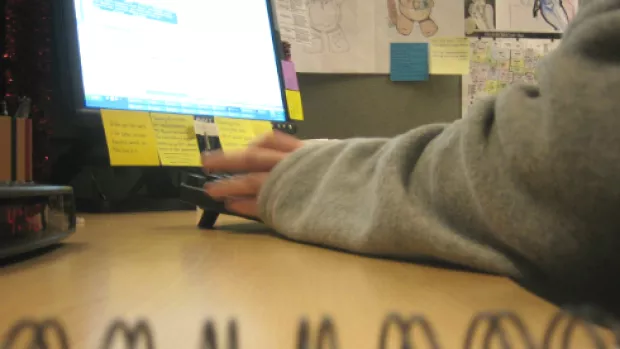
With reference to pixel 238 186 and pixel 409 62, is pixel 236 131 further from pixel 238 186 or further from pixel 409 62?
pixel 409 62

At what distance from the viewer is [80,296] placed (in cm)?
27

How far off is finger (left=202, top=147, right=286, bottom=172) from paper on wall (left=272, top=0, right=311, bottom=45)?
0.55 m

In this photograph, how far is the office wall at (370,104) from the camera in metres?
1.09

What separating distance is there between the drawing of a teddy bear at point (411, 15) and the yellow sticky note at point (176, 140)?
49 centimetres

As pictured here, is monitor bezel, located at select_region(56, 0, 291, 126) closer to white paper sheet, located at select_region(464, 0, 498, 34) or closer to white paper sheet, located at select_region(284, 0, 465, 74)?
white paper sheet, located at select_region(284, 0, 465, 74)

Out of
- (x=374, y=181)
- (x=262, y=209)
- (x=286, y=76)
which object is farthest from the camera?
(x=286, y=76)

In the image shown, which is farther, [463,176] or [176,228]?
[176,228]

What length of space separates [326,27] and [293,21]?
63 mm

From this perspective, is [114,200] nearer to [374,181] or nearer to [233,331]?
[374,181]

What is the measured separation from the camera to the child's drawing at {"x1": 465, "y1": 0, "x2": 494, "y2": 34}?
1132 mm

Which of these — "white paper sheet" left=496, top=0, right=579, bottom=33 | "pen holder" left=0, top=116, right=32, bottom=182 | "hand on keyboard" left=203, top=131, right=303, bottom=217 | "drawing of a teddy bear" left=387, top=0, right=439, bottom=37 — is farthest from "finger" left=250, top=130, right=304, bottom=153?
"white paper sheet" left=496, top=0, right=579, bottom=33

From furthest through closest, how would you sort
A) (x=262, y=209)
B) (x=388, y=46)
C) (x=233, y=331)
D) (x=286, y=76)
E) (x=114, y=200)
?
(x=388, y=46) → (x=286, y=76) → (x=114, y=200) → (x=262, y=209) → (x=233, y=331)

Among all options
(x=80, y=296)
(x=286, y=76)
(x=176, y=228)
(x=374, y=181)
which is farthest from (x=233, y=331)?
(x=286, y=76)

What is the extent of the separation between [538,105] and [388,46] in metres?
0.83
